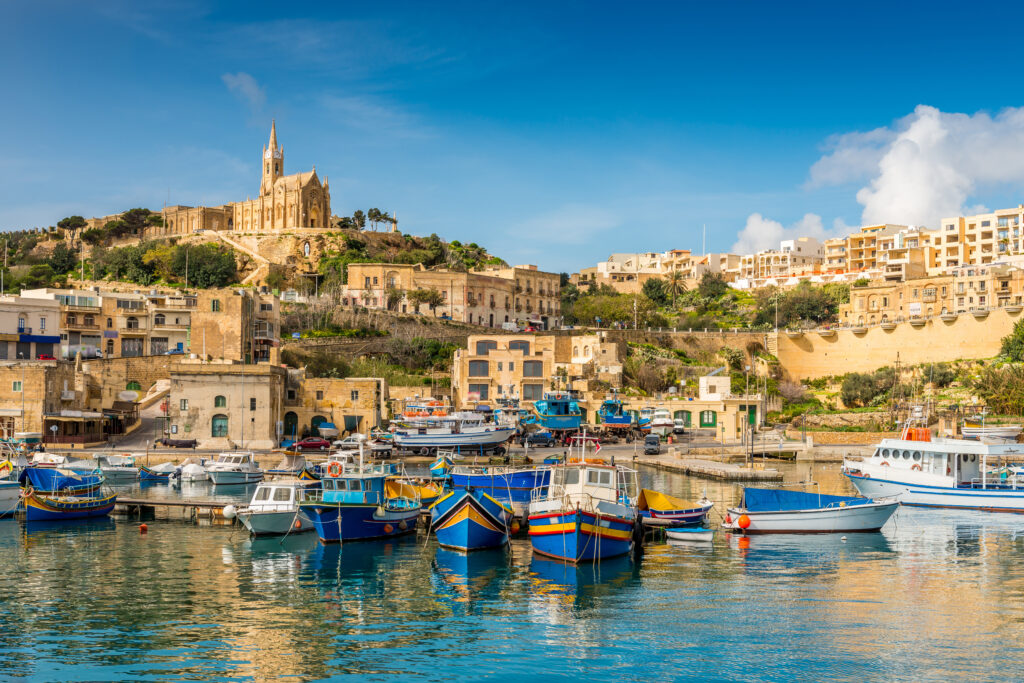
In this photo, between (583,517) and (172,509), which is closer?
(583,517)

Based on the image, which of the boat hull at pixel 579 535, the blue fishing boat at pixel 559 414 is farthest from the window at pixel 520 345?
the boat hull at pixel 579 535

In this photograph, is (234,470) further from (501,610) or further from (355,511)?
(501,610)

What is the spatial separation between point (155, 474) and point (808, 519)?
947 inches

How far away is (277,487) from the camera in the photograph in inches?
1075

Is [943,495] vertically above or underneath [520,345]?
underneath

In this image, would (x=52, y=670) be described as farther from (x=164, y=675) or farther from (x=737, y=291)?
(x=737, y=291)

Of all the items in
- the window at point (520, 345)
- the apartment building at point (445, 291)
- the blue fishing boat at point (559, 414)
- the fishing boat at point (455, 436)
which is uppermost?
the apartment building at point (445, 291)

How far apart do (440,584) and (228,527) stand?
9945 millimetres

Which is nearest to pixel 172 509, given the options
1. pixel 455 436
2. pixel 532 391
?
pixel 455 436

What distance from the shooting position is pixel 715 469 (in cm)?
4031

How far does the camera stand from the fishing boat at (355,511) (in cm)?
2525

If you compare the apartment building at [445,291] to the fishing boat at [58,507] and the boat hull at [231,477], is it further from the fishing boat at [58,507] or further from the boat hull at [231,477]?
the fishing boat at [58,507]

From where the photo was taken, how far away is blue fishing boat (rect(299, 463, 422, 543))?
994 inches

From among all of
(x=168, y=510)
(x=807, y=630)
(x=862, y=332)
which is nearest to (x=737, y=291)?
(x=862, y=332)
